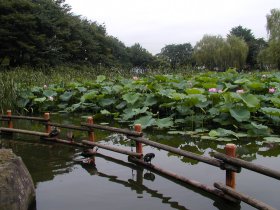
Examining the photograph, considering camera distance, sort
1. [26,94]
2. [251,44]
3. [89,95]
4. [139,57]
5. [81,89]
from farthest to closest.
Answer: [251,44]
[139,57]
[26,94]
[81,89]
[89,95]

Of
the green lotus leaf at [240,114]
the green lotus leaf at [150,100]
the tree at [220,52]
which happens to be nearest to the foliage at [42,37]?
the tree at [220,52]

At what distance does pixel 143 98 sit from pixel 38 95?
3.72 m

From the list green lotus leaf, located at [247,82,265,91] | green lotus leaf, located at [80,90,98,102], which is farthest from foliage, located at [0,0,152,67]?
green lotus leaf, located at [247,82,265,91]

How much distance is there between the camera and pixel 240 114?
575cm

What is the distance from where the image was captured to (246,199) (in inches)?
112

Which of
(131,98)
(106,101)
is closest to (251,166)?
(131,98)

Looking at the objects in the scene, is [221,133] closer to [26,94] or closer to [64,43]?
[26,94]

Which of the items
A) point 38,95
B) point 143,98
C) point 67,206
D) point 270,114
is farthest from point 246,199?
point 38,95

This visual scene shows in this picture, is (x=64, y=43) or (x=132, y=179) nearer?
(x=132, y=179)

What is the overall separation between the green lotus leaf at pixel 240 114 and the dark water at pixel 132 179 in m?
0.44

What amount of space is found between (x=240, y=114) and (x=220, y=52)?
33659 mm

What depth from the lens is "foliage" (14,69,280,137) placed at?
5.84m

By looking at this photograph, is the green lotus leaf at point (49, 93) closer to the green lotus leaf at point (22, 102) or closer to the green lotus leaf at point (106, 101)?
the green lotus leaf at point (22, 102)

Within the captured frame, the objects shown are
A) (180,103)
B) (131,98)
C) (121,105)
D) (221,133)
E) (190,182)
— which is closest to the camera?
(190,182)
